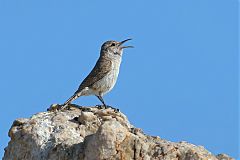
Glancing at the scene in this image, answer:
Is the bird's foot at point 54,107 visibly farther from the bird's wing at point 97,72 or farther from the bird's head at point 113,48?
the bird's head at point 113,48

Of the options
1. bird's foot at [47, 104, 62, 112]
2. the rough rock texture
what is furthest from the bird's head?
the rough rock texture

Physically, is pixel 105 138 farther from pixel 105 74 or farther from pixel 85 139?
pixel 105 74

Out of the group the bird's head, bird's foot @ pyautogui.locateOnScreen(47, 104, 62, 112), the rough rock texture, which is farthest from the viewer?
the bird's head

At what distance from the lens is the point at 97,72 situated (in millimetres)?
16781

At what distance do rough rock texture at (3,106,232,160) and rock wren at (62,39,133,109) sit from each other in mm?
4510

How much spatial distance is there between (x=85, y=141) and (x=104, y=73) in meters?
7.13

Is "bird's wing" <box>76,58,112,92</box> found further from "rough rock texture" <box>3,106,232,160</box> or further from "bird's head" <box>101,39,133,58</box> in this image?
"rough rock texture" <box>3,106,232,160</box>

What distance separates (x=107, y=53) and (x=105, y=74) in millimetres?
905

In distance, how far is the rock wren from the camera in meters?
16.4

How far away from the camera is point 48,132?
1047 centimetres

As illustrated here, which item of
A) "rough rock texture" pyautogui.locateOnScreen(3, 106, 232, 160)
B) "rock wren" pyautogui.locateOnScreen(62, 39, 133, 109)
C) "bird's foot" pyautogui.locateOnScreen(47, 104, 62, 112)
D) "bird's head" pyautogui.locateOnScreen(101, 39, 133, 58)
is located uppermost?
"bird's head" pyautogui.locateOnScreen(101, 39, 133, 58)

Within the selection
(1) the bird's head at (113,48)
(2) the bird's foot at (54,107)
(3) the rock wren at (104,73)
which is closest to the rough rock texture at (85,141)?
(2) the bird's foot at (54,107)

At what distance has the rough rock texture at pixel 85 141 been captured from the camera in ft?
30.7

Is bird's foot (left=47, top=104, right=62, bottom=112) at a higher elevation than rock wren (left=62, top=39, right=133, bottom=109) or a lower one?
lower
